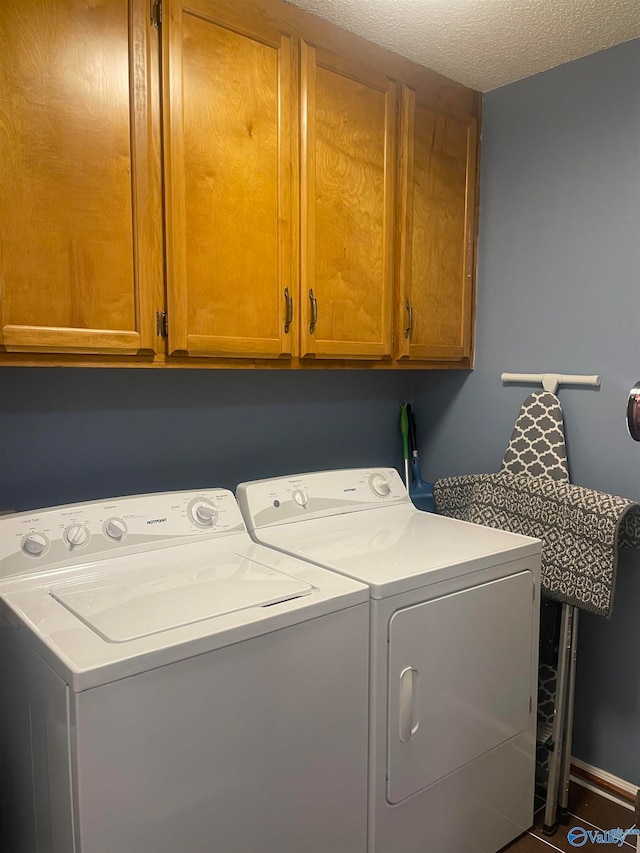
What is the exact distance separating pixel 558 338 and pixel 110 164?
5.03ft

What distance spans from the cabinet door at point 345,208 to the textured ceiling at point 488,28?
122mm

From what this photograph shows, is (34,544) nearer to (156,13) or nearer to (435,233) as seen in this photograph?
(156,13)

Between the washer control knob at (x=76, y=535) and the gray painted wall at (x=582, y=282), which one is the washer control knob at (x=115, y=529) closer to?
the washer control knob at (x=76, y=535)

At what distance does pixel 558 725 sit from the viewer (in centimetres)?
201

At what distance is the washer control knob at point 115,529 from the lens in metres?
1.62

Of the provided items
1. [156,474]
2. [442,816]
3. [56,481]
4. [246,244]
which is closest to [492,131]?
[246,244]

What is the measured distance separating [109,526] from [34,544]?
0.60ft

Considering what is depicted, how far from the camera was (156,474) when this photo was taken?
2002 mm

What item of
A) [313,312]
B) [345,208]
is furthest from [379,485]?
[345,208]

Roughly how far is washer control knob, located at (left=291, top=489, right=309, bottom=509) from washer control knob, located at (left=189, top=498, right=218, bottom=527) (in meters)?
0.29

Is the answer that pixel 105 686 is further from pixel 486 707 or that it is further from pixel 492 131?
pixel 492 131

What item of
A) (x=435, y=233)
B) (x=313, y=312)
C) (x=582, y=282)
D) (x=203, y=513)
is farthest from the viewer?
(x=435, y=233)

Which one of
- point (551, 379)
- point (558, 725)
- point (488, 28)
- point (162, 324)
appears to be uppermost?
point (488, 28)

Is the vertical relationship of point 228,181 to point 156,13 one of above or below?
below
